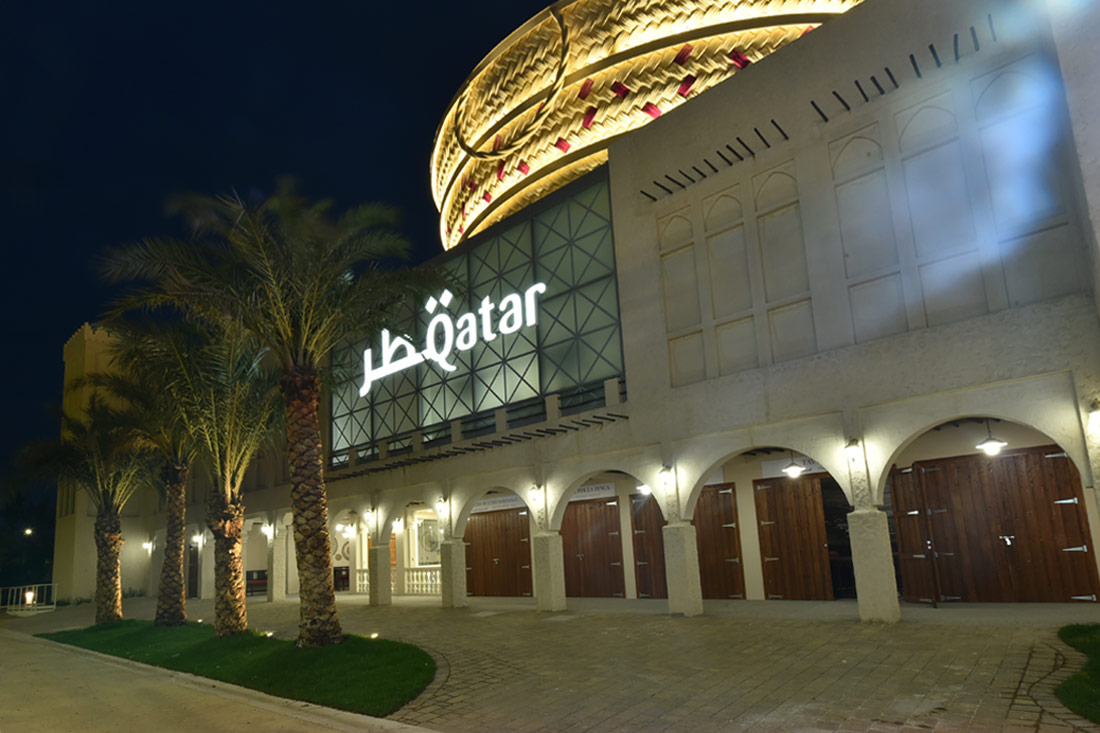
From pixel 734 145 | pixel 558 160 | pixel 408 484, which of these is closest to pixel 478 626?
pixel 408 484

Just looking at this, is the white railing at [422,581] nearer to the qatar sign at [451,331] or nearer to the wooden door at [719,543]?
the qatar sign at [451,331]

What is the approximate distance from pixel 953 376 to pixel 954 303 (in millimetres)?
1287

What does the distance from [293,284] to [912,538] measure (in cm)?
1355

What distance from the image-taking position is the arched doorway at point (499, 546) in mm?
23922

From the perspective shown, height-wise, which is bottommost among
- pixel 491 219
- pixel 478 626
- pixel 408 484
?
pixel 478 626

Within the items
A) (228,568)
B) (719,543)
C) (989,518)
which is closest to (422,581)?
(228,568)

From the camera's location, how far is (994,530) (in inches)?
590

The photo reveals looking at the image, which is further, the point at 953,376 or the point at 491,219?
the point at 491,219

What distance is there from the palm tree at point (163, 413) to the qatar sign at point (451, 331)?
570 cm

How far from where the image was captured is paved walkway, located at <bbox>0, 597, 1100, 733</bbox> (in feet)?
24.1

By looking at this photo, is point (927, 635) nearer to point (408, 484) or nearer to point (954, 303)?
point (954, 303)

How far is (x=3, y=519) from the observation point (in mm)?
52094

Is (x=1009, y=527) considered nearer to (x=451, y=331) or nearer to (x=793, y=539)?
(x=793, y=539)

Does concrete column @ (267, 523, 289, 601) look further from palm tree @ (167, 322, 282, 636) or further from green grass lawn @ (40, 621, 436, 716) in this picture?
palm tree @ (167, 322, 282, 636)
